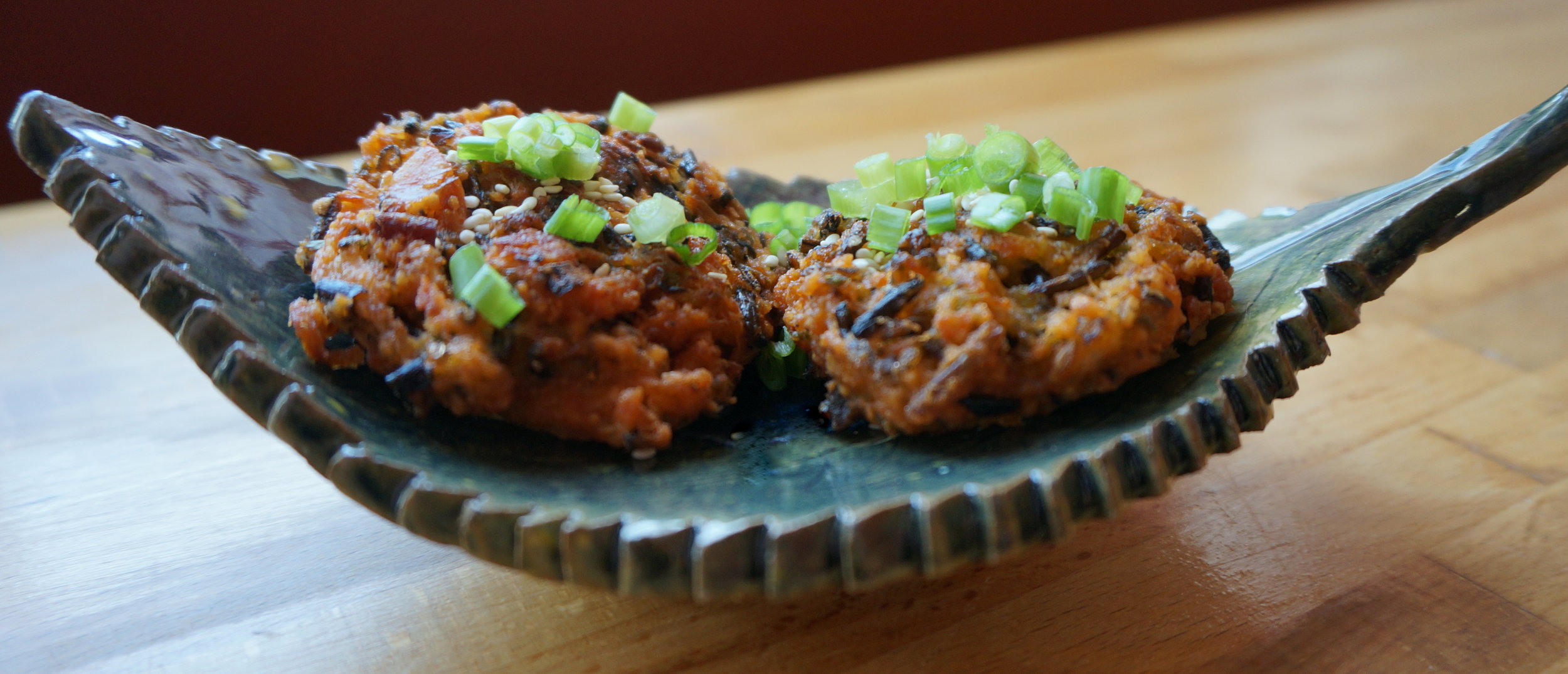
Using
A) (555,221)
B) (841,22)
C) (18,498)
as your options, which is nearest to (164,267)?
(555,221)

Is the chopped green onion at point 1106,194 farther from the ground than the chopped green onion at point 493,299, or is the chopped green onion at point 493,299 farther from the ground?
the chopped green onion at point 493,299

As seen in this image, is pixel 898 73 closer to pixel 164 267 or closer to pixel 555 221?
pixel 555 221

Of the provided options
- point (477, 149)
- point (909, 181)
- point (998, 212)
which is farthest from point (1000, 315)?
point (477, 149)

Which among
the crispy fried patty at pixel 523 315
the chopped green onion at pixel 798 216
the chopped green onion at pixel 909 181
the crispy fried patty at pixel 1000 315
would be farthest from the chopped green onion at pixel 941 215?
the chopped green onion at pixel 798 216

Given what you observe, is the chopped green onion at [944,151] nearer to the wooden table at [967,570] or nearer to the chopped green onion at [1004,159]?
the chopped green onion at [1004,159]

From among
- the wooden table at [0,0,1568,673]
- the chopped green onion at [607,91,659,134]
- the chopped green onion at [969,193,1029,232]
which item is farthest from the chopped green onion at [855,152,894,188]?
the wooden table at [0,0,1568,673]

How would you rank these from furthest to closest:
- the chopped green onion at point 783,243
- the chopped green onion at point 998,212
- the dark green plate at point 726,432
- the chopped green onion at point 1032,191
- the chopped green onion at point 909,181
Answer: the chopped green onion at point 783,243, the chopped green onion at point 909,181, the chopped green onion at point 1032,191, the chopped green onion at point 998,212, the dark green plate at point 726,432
